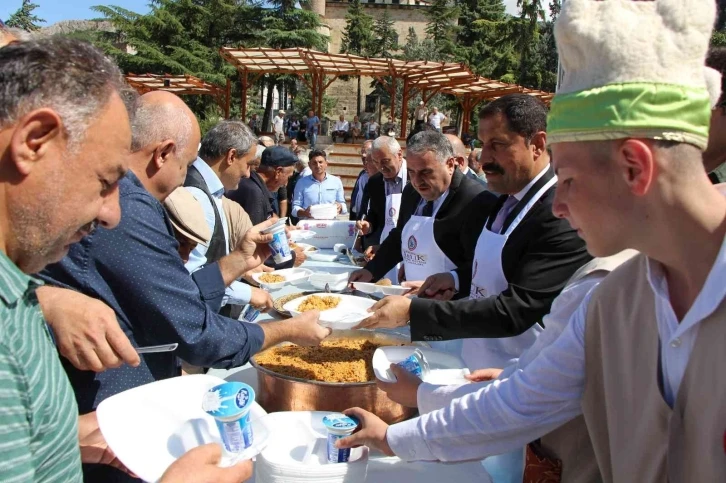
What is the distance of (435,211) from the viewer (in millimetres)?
3160

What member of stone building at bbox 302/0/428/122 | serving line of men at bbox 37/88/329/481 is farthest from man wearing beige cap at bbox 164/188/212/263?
stone building at bbox 302/0/428/122

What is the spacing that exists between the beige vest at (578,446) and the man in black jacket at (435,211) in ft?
Answer: 5.47

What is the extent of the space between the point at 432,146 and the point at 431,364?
5.14ft

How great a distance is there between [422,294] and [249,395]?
1570 millimetres

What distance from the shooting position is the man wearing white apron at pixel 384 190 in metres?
4.89

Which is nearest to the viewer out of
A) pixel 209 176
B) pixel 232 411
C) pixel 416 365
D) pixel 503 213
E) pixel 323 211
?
pixel 232 411

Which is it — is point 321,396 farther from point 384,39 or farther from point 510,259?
point 384,39

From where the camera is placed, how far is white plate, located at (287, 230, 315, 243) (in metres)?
4.80

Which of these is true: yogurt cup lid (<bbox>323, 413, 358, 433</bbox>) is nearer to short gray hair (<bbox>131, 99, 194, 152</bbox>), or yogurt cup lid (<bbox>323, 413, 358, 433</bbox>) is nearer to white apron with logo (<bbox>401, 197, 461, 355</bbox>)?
short gray hair (<bbox>131, 99, 194, 152</bbox>)

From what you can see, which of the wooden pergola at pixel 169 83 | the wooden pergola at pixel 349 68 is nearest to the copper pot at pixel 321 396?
the wooden pergola at pixel 349 68

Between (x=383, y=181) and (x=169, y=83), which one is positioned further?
(x=169, y=83)

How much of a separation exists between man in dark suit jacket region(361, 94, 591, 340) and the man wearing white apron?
8.79 ft

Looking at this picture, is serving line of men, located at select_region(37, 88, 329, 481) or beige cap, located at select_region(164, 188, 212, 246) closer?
serving line of men, located at select_region(37, 88, 329, 481)

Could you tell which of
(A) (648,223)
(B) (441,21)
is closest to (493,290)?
(A) (648,223)
